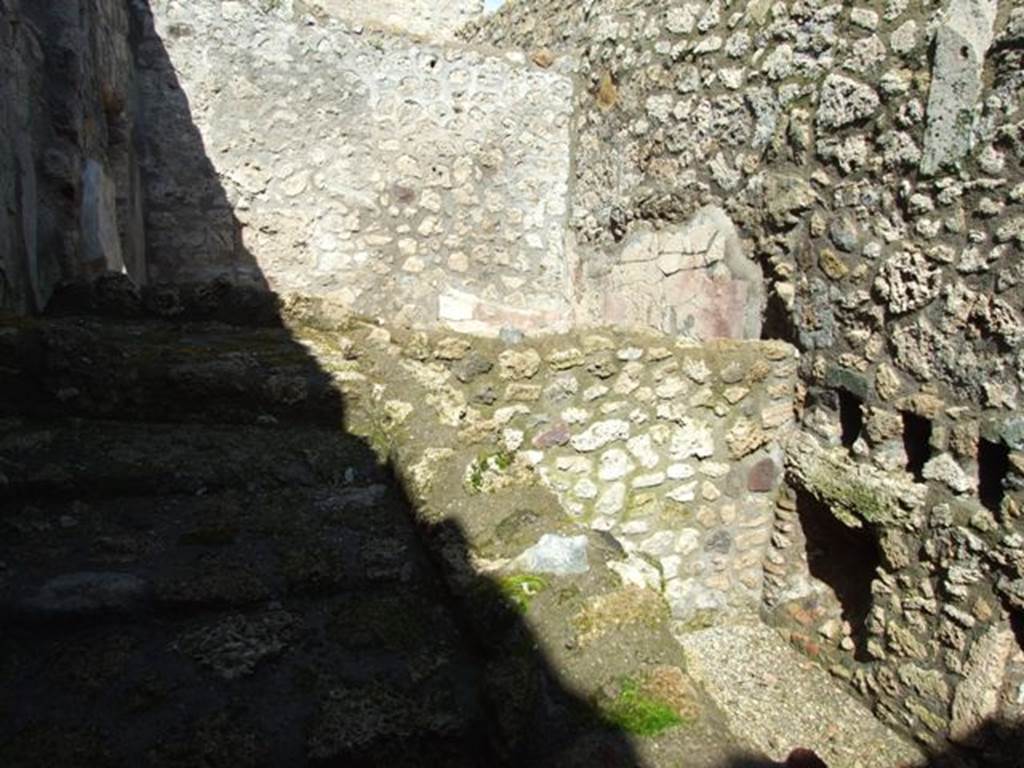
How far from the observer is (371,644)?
1431 mm

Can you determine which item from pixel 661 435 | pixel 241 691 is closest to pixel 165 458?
pixel 241 691

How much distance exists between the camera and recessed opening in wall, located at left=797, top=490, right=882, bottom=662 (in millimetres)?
3662

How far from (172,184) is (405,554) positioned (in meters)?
3.92

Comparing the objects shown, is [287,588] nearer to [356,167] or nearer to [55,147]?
[55,147]

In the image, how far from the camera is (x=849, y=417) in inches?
142

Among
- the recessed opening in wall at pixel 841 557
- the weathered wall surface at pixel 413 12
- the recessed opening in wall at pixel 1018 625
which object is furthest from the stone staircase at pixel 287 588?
the weathered wall surface at pixel 413 12

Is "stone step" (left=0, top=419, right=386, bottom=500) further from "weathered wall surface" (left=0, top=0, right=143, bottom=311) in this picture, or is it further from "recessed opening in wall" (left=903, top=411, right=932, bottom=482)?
"recessed opening in wall" (left=903, top=411, right=932, bottom=482)

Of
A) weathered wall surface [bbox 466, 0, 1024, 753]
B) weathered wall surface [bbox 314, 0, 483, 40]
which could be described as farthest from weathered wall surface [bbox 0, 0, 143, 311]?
weathered wall surface [bbox 314, 0, 483, 40]

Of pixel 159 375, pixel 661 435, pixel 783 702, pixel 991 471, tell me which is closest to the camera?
pixel 159 375

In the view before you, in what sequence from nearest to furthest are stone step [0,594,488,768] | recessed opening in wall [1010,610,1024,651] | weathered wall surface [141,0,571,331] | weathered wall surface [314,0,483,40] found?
1. stone step [0,594,488,768]
2. recessed opening in wall [1010,610,1024,651]
3. weathered wall surface [141,0,571,331]
4. weathered wall surface [314,0,483,40]

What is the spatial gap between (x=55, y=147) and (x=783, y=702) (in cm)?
369

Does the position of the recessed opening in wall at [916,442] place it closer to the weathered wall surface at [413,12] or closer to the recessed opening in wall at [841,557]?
the recessed opening in wall at [841,557]

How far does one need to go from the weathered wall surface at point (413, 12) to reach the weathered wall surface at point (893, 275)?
4.19m

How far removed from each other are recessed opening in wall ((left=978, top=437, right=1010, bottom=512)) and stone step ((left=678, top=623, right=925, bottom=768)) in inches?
40.4
